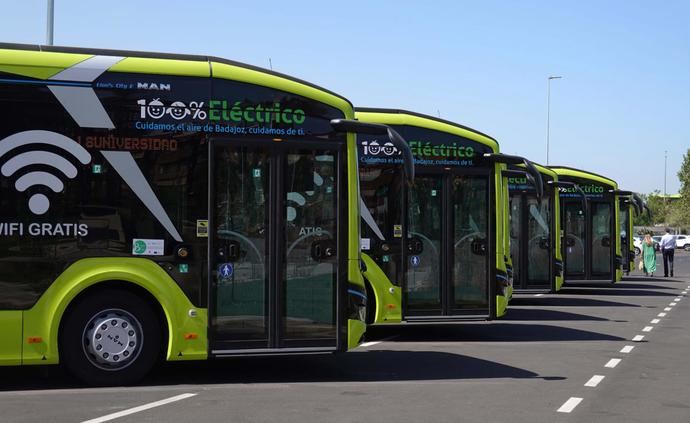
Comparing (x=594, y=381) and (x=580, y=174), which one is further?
(x=580, y=174)

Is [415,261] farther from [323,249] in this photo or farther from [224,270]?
[224,270]

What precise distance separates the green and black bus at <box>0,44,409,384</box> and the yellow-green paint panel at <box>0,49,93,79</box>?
0.05 ft

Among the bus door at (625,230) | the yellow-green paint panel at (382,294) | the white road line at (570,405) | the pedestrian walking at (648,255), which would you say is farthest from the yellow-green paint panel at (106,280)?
the pedestrian walking at (648,255)

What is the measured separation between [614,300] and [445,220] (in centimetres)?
1003

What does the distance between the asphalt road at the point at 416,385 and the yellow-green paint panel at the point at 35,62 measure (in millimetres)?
3184

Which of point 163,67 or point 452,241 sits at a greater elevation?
point 163,67

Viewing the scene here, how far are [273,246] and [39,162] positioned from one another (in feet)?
8.30

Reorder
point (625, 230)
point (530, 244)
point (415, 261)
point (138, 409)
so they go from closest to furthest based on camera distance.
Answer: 1. point (138, 409)
2. point (415, 261)
3. point (530, 244)
4. point (625, 230)

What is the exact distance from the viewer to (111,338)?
28.2 feet

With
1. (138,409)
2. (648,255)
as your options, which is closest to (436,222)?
(138,409)

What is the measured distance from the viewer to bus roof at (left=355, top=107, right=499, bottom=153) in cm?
1278

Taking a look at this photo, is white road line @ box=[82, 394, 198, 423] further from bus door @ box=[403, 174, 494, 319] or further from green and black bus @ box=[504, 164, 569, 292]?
green and black bus @ box=[504, 164, 569, 292]

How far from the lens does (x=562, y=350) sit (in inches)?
476

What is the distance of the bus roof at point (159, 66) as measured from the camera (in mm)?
8383
